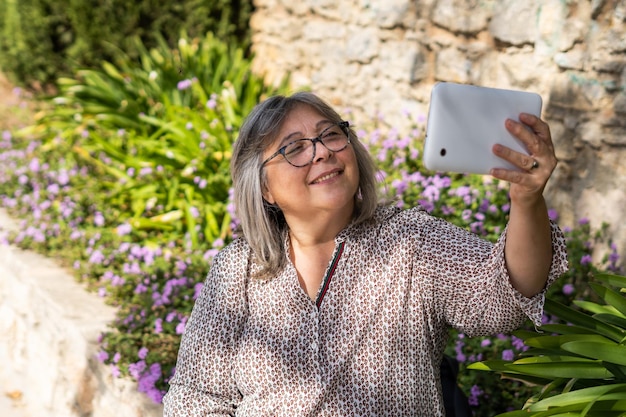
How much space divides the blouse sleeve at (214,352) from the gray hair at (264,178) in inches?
3.0

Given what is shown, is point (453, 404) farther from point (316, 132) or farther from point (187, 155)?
point (187, 155)

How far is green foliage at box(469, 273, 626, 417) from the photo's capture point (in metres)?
1.48

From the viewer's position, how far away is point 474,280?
1.69 meters

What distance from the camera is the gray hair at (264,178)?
1893 mm

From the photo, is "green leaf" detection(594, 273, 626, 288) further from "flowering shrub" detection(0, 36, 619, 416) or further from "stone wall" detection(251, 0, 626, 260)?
"stone wall" detection(251, 0, 626, 260)

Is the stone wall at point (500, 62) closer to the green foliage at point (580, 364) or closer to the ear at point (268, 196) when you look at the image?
the green foliage at point (580, 364)

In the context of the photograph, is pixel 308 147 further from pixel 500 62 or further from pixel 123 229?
pixel 123 229

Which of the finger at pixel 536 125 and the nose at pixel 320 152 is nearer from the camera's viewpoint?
the finger at pixel 536 125

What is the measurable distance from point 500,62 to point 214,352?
257 centimetres

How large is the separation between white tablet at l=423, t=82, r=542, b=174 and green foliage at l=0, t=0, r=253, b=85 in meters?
5.36

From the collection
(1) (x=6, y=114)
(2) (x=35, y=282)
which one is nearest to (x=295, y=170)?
(2) (x=35, y=282)

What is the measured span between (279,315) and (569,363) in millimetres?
736


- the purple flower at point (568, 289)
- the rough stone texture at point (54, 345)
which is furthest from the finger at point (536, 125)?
the rough stone texture at point (54, 345)

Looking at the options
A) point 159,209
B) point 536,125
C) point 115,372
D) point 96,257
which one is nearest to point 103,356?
point 115,372
